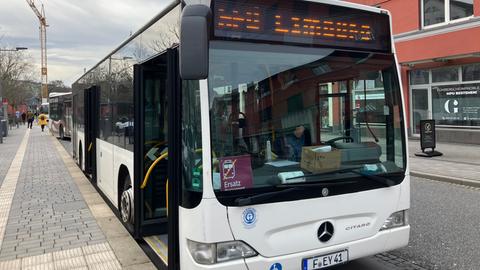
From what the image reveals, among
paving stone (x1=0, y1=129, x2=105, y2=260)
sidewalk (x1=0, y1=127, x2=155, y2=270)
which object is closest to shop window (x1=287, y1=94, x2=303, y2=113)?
sidewalk (x1=0, y1=127, x2=155, y2=270)

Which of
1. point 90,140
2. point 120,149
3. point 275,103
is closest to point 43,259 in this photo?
point 120,149

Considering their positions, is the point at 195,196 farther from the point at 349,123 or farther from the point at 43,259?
the point at 43,259

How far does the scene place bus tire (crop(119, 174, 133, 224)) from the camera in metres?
5.28

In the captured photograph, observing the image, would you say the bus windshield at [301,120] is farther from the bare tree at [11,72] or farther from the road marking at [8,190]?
the bare tree at [11,72]

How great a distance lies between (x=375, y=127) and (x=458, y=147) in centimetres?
1357

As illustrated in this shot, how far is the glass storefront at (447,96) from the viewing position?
53.4 ft

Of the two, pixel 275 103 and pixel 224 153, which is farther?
pixel 275 103

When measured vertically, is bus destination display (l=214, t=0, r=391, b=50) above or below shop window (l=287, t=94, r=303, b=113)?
above

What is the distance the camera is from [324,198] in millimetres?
3408

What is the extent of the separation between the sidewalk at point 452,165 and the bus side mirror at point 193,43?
27.4 feet

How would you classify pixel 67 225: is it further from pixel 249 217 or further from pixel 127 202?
pixel 249 217

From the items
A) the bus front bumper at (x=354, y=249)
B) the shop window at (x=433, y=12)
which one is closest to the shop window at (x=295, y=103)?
the bus front bumper at (x=354, y=249)

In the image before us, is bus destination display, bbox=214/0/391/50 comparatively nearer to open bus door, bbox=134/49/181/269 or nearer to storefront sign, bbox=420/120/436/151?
open bus door, bbox=134/49/181/269

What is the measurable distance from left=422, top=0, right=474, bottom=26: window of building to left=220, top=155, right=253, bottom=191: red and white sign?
16275mm
